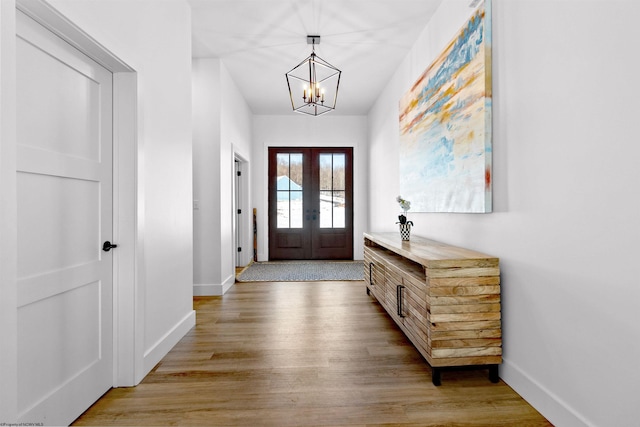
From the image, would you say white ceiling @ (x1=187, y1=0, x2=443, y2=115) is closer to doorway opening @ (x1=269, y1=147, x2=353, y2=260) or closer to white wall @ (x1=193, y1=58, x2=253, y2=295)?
white wall @ (x1=193, y1=58, x2=253, y2=295)

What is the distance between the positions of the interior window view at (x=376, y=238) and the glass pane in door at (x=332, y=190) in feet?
10.1

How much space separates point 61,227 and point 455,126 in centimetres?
256

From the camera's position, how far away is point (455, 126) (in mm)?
2441

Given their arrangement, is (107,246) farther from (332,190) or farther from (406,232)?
(332,190)

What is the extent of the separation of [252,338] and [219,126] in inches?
103

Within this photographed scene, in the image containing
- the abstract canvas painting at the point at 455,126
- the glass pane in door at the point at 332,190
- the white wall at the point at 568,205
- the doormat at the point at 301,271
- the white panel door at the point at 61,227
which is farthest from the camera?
the glass pane in door at the point at 332,190

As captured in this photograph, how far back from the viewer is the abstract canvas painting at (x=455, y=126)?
6.75ft

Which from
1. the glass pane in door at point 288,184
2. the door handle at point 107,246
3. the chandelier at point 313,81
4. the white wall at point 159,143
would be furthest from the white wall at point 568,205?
the glass pane in door at point 288,184

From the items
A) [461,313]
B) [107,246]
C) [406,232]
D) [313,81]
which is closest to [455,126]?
[406,232]

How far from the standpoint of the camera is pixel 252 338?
8.74 ft

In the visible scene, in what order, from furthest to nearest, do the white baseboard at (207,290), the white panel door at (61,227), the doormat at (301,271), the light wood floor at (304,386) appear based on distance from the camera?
the doormat at (301,271)
the white baseboard at (207,290)
the light wood floor at (304,386)
the white panel door at (61,227)

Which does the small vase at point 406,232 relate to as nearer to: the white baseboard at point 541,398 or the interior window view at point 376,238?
the interior window view at point 376,238

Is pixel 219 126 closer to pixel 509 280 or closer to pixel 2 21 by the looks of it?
pixel 2 21

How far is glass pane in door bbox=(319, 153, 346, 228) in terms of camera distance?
21.3 feet
